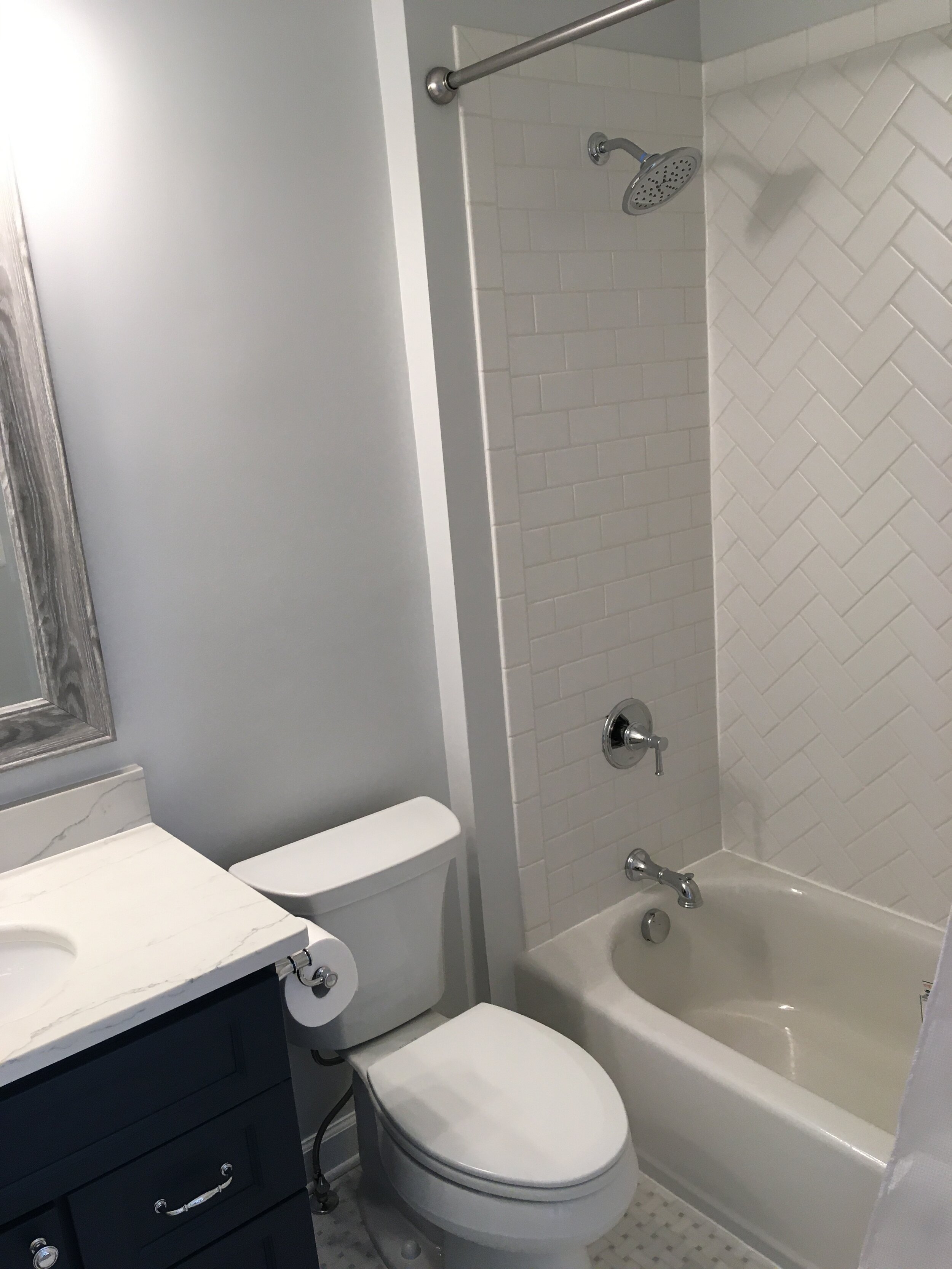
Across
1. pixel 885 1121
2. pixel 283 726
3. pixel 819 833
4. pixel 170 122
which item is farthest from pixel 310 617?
pixel 885 1121

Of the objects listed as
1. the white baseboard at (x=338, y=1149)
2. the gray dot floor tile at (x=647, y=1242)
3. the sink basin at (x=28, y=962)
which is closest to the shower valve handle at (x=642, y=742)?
the gray dot floor tile at (x=647, y=1242)

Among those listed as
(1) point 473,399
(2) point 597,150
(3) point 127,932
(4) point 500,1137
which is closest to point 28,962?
(3) point 127,932

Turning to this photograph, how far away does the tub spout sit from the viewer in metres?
2.29

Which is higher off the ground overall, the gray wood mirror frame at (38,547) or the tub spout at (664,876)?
the gray wood mirror frame at (38,547)

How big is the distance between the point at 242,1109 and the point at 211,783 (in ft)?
2.21

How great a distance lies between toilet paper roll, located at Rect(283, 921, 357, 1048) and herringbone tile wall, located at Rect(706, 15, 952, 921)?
140 centimetres

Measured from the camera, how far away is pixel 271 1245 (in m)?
1.43

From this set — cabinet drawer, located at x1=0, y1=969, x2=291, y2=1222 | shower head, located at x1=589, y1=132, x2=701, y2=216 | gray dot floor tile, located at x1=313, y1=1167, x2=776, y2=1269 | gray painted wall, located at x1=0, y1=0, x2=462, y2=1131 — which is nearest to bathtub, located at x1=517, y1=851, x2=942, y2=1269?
gray dot floor tile, located at x1=313, y1=1167, x2=776, y2=1269

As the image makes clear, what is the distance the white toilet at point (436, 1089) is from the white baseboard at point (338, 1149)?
10 centimetres

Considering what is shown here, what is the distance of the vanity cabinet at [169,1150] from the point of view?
1.20 meters

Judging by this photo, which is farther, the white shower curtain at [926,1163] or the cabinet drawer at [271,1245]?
the cabinet drawer at [271,1245]

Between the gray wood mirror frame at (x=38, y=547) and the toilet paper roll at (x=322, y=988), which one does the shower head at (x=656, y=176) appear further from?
the toilet paper roll at (x=322, y=988)

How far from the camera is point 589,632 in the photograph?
2.32 meters

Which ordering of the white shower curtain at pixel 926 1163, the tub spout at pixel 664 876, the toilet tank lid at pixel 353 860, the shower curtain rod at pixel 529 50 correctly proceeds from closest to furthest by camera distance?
the white shower curtain at pixel 926 1163 → the shower curtain rod at pixel 529 50 → the toilet tank lid at pixel 353 860 → the tub spout at pixel 664 876
